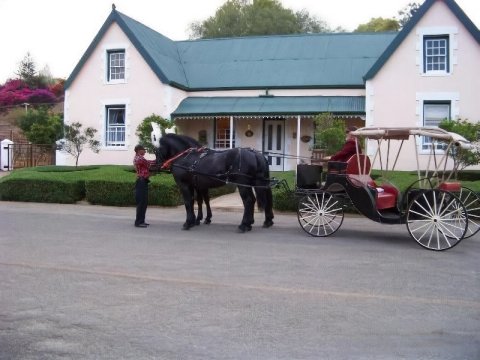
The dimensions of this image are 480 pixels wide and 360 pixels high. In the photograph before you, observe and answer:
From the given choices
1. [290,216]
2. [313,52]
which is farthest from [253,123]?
[290,216]

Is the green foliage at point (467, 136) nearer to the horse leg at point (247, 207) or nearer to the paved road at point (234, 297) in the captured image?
the paved road at point (234, 297)

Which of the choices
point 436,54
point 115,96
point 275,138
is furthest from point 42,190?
point 436,54

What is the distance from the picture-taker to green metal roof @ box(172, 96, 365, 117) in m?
→ 22.6

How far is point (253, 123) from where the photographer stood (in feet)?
83.5

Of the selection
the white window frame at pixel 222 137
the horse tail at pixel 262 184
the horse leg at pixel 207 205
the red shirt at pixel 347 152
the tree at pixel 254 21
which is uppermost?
the tree at pixel 254 21

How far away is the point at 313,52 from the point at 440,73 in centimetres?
684

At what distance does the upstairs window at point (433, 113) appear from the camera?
21312 millimetres

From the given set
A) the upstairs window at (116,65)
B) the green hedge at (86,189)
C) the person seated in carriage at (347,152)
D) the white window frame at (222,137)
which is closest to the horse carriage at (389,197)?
the person seated in carriage at (347,152)

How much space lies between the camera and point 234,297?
20.5 ft

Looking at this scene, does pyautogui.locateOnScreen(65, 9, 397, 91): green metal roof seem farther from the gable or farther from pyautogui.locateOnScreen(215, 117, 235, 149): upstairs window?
the gable

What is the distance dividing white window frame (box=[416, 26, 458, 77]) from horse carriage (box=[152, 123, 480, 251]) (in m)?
9.57

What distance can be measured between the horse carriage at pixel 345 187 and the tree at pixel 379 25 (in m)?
39.0

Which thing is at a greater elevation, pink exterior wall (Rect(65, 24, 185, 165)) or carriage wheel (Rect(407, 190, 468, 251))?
pink exterior wall (Rect(65, 24, 185, 165))

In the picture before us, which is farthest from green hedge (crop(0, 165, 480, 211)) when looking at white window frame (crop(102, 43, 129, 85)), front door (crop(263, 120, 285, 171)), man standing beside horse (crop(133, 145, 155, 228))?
white window frame (crop(102, 43, 129, 85))
